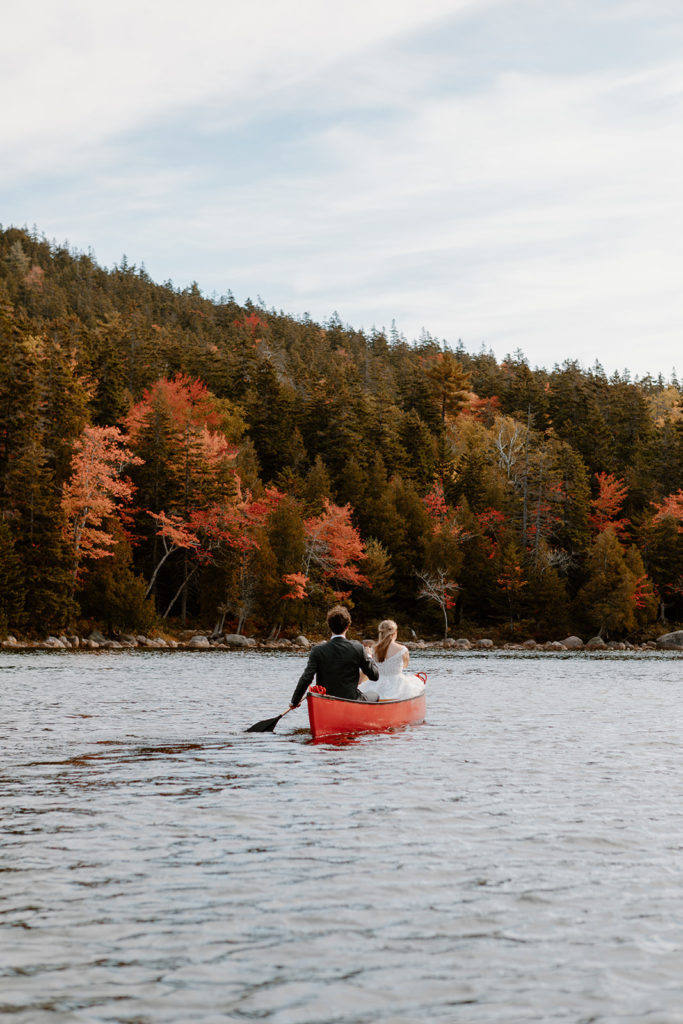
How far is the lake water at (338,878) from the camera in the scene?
5.24 meters

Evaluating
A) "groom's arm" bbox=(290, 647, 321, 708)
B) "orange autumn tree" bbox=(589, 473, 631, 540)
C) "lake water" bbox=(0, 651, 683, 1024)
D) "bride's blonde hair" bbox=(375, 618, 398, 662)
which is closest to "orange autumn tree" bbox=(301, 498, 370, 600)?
"orange autumn tree" bbox=(589, 473, 631, 540)

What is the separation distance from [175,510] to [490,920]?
185ft

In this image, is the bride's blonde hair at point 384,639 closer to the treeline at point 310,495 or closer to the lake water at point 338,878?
the lake water at point 338,878

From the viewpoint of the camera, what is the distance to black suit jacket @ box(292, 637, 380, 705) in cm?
1546

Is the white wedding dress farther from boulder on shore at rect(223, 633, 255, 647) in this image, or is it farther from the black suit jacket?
boulder on shore at rect(223, 633, 255, 647)

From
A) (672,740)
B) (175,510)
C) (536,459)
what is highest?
(536,459)

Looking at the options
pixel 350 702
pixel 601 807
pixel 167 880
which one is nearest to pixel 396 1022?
pixel 167 880

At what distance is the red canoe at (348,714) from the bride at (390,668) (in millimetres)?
347

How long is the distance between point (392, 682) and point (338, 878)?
33.5 feet

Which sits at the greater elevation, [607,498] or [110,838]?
[607,498]

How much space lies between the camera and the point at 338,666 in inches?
612

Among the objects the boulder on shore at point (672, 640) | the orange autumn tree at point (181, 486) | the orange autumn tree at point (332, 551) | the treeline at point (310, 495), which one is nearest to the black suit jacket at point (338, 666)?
the treeline at point (310, 495)

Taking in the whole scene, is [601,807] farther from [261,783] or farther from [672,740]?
[672,740]

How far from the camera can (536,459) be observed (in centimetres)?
8112
